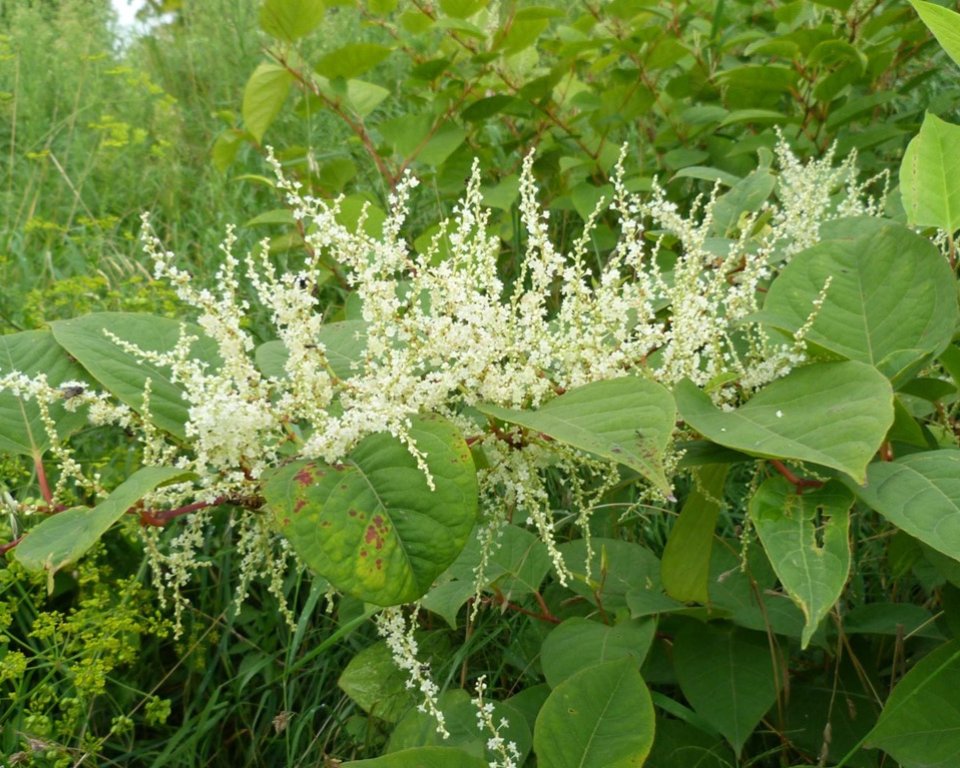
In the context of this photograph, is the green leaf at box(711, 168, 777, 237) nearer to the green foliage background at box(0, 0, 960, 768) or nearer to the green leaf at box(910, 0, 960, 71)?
the green foliage background at box(0, 0, 960, 768)

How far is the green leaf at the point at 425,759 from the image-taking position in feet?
4.34

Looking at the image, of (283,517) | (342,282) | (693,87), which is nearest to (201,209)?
(342,282)

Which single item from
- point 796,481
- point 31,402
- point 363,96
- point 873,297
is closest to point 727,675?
point 796,481

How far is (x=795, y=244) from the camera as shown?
1.70 metres

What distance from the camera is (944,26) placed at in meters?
1.27

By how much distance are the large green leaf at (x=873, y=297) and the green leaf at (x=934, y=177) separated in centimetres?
7

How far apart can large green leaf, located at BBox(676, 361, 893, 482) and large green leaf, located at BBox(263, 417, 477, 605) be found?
0.28 metres

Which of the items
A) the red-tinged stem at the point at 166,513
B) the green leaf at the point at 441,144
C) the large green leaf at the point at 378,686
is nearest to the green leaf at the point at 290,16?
the green leaf at the point at 441,144

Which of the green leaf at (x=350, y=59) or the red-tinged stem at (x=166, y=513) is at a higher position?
the green leaf at (x=350, y=59)

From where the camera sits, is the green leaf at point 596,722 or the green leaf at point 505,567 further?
the green leaf at point 505,567

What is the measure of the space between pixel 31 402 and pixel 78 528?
345 mm

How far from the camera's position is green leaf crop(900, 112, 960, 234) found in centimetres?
150

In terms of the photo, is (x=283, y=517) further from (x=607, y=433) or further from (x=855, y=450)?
(x=855, y=450)

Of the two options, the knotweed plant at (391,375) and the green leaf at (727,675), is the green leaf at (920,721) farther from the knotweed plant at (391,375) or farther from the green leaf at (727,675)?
the knotweed plant at (391,375)
